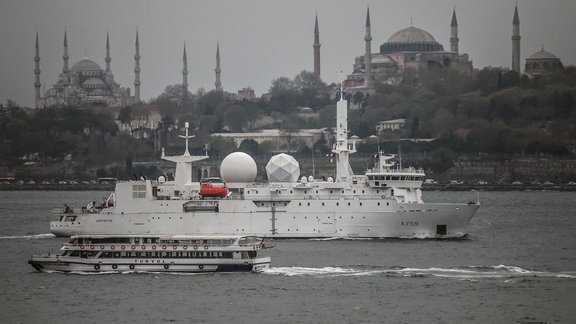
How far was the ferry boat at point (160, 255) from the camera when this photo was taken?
63.8 meters

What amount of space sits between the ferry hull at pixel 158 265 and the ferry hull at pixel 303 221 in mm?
11851

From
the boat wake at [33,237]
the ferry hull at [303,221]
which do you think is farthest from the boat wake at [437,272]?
the boat wake at [33,237]

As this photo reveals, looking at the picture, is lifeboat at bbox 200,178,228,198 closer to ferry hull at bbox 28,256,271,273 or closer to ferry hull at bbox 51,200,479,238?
ferry hull at bbox 51,200,479,238

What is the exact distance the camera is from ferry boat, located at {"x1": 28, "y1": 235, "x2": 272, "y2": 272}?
63.8m

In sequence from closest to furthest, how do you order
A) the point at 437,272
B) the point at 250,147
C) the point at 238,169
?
the point at 437,272 < the point at 238,169 < the point at 250,147

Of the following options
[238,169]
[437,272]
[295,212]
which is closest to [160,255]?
[437,272]

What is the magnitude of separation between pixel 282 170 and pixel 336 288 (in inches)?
779

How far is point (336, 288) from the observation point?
60.4 m

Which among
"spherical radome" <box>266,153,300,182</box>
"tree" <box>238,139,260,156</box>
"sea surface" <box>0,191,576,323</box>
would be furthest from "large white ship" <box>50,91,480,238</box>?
"tree" <box>238,139,260,156</box>

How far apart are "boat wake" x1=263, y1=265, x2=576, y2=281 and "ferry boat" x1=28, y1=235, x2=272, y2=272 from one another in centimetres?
134

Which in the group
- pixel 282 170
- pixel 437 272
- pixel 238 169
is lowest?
pixel 437 272

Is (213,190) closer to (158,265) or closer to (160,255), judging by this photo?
(160,255)

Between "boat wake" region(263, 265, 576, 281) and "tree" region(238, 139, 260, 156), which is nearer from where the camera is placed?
"boat wake" region(263, 265, 576, 281)

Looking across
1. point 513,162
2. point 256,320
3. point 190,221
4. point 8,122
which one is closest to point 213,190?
point 190,221
